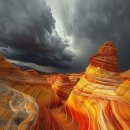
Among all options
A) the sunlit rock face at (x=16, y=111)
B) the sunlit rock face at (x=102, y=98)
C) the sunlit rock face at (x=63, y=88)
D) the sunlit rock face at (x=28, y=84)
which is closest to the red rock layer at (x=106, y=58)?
the sunlit rock face at (x=102, y=98)

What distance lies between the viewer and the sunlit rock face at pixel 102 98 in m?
11.5

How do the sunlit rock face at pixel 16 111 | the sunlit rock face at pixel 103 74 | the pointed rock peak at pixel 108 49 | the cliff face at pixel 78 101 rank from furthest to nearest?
1. the pointed rock peak at pixel 108 49
2. the sunlit rock face at pixel 103 74
3. the cliff face at pixel 78 101
4. the sunlit rock face at pixel 16 111

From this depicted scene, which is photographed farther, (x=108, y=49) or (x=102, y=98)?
(x=108, y=49)

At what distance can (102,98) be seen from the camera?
1476 centimetres

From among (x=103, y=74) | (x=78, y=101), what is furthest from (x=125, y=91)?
(x=78, y=101)

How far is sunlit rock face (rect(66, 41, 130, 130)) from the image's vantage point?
37.8 feet

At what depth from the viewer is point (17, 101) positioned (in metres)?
12.4

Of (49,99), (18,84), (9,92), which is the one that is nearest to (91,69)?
(49,99)

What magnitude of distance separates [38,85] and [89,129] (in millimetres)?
10556

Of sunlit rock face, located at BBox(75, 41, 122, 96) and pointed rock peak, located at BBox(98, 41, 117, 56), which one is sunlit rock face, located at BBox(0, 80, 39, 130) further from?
pointed rock peak, located at BBox(98, 41, 117, 56)

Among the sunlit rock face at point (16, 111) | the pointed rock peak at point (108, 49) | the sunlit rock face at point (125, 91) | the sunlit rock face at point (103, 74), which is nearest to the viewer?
the sunlit rock face at point (16, 111)

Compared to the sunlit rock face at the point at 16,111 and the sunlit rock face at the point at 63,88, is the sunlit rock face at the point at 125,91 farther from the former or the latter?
the sunlit rock face at the point at 63,88

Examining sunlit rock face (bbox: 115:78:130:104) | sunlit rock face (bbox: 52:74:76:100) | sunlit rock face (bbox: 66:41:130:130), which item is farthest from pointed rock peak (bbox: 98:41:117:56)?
sunlit rock face (bbox: 52:74:76:100)

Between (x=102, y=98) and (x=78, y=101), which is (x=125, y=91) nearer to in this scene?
(x=102, y=98)
